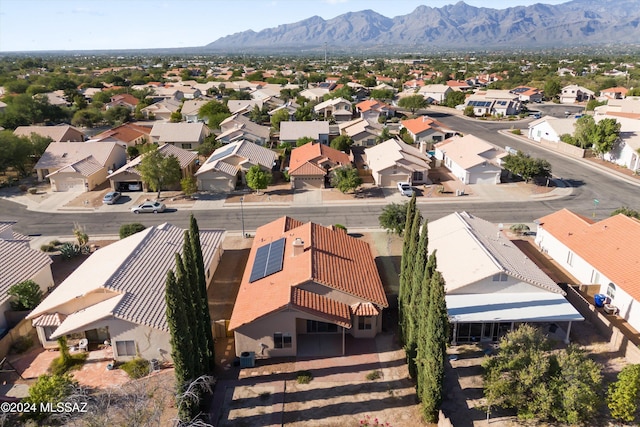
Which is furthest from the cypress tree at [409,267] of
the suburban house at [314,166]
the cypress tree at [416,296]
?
the suburban house at [314,166]

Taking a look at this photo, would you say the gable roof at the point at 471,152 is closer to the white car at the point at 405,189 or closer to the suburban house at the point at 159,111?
the white car at the point at 405,189

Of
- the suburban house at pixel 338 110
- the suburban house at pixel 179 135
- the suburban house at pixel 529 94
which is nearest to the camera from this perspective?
the suburban house at pixel 179 135

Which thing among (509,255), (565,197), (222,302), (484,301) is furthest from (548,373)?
(565,197)

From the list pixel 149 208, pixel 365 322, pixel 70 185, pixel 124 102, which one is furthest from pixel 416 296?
pixel 124 102

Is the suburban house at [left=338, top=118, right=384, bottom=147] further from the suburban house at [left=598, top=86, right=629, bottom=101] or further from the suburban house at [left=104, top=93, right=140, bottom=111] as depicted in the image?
→ the suburban house at [left=598, top=86, right=629, bottom=101]

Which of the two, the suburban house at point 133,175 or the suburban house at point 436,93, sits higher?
the suburban house at point 436,93

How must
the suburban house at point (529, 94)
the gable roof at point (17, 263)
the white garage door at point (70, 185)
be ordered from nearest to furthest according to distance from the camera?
the gable roof at point (17, 263), the white garage door at point (70, 185), the suburban house at point (529, 94)

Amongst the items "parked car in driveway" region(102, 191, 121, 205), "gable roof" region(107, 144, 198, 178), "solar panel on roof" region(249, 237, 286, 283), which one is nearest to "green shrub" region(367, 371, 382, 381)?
"solar panel on roof" region(249, 237, 286, 283)
